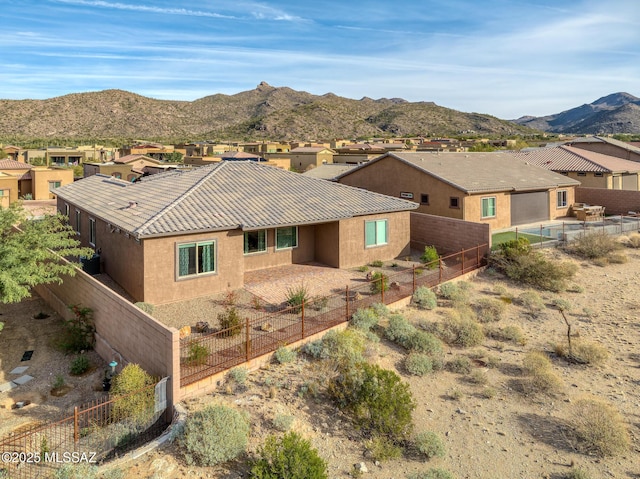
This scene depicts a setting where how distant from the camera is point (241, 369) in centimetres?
1284

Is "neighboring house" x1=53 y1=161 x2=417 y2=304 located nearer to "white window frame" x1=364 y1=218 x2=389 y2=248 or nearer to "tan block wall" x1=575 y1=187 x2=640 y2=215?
"white window frame" x1=364 y1=218 x2=389 y2=248

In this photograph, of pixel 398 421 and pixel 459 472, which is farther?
pixel 398 421

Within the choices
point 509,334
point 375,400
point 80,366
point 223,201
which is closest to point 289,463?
point 375,400

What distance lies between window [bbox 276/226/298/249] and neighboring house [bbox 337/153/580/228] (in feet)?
38.0

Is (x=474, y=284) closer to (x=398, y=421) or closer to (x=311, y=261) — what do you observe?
(x=311, y=261)

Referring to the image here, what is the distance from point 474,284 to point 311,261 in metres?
7.82

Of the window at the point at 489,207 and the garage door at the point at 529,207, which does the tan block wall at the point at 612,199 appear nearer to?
the garage door at the point at 529,207

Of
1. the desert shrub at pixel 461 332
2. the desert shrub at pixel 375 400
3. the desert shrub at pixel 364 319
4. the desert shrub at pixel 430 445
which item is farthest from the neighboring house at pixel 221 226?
the desert shrub at pixel 430 445

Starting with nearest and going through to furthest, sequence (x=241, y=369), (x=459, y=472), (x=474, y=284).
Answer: (x=459, y=472)
(x=241, y=369)
(x=474, y=284)

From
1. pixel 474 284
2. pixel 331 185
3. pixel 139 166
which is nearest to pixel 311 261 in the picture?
pixel 331 185

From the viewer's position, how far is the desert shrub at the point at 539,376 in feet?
42.8

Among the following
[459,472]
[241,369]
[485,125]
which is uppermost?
[485,125]

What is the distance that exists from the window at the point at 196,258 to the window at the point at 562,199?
94.0 feet

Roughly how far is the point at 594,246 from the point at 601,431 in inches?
658
